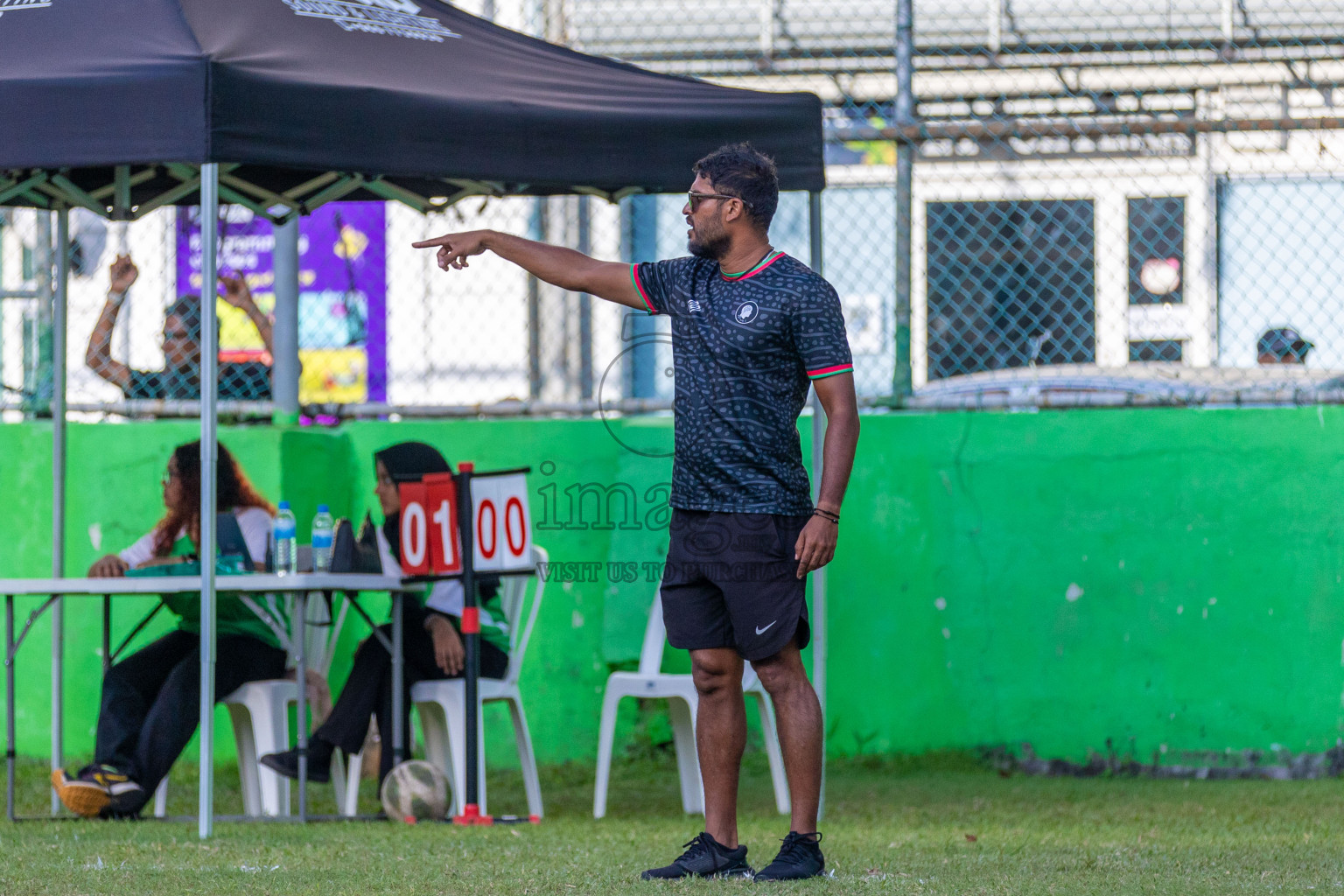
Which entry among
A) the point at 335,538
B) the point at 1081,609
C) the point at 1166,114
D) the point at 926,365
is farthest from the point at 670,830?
the point at 1166,114

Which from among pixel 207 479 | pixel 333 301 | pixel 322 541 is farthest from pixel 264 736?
pixel 333 301

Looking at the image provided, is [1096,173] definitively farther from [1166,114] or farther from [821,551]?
[821,551]

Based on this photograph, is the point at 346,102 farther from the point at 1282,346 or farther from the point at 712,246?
the point at 1282,346

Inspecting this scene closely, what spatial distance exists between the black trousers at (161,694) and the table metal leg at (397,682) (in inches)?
17.8

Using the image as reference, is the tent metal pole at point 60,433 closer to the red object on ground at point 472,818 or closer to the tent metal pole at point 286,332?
the tent metal pole at point 286,332

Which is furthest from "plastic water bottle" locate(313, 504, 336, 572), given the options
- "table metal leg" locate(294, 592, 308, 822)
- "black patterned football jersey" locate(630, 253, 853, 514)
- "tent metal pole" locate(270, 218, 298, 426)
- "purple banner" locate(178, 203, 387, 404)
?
"black patterned football jersey" locate(630, 253, 853, 514)

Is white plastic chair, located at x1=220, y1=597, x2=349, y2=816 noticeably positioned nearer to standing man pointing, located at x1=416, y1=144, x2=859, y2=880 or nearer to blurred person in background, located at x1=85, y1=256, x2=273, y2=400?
blurred person in background, located at x1=85, y1=256, x2=273, y2=400

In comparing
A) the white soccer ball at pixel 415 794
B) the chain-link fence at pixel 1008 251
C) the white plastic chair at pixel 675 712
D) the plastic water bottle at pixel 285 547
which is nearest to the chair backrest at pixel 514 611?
the white plastic chair at pixel 675 712

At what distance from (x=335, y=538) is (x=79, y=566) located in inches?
72.0

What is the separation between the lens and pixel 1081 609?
6.81m

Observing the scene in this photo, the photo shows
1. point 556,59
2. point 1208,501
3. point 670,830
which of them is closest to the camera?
point 670,830

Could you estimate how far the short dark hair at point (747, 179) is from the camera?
13.5ft

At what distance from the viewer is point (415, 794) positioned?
5.58 m

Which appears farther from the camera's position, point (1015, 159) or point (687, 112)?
point (1015, 159)
